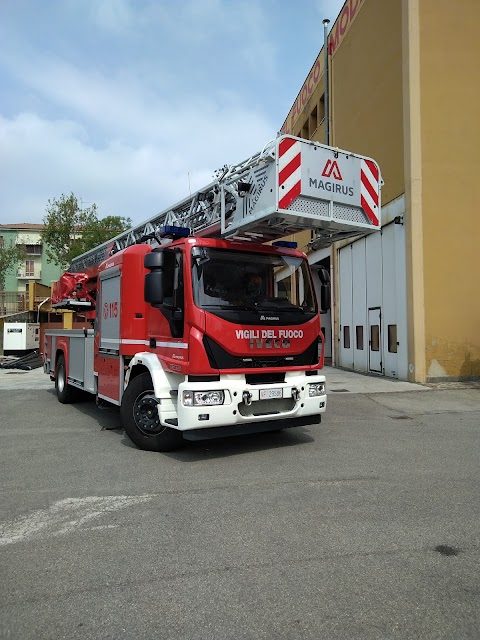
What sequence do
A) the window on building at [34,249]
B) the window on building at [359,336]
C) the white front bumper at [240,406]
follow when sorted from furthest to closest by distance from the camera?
the window on building at [34,249] < the window on building at [359,336] < the white front bumper at [240,406]

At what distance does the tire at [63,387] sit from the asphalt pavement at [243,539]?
3281mm

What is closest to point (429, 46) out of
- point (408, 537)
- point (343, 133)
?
point (343, 133)

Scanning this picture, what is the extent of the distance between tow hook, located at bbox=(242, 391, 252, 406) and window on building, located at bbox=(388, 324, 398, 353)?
946 cm

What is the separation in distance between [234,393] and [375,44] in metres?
14.2

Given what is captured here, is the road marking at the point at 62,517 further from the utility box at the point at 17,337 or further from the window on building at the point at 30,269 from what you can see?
the window on building at the point at 30,269

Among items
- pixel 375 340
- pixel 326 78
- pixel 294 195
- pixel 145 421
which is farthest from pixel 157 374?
pixel 326 78

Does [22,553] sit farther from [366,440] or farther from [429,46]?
[429,46]

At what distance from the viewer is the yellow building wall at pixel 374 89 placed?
14.1 metres

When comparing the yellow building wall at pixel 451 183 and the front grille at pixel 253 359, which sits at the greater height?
the yellow building wall at pixel 451 183

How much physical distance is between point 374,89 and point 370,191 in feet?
35.9

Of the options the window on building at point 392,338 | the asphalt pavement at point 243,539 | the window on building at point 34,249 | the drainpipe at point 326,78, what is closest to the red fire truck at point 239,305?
the asphalt pavement at point 243,539

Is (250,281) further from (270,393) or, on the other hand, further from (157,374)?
(157,374)

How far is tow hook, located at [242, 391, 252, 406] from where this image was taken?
18.4 ft

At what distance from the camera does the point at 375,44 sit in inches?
604
